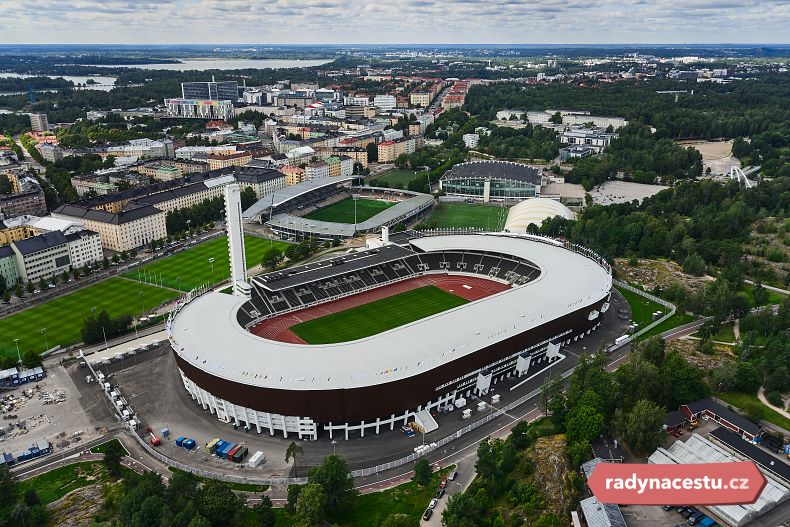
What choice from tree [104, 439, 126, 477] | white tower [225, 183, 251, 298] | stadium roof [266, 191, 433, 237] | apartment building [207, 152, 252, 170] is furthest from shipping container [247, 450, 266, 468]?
apartment building [207, 152, 252, 170]

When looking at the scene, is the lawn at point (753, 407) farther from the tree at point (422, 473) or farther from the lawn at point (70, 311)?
the lawn at point (70, 311)

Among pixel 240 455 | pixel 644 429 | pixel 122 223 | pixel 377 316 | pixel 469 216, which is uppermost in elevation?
pixel 122 223

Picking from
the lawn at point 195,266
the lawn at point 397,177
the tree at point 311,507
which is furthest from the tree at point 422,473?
the lawn at point 397,177

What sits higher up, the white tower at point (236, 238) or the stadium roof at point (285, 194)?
Result: the white tower at point (236, 238)

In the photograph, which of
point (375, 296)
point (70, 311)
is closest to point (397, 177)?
point (375, 296)

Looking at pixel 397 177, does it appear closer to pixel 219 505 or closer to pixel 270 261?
pixel 270 261

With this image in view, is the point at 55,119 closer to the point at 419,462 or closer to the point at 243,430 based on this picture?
the point at 243,430

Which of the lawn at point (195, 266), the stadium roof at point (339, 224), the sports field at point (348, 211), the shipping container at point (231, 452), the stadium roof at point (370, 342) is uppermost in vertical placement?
the stadium roof at point (370, 342)
